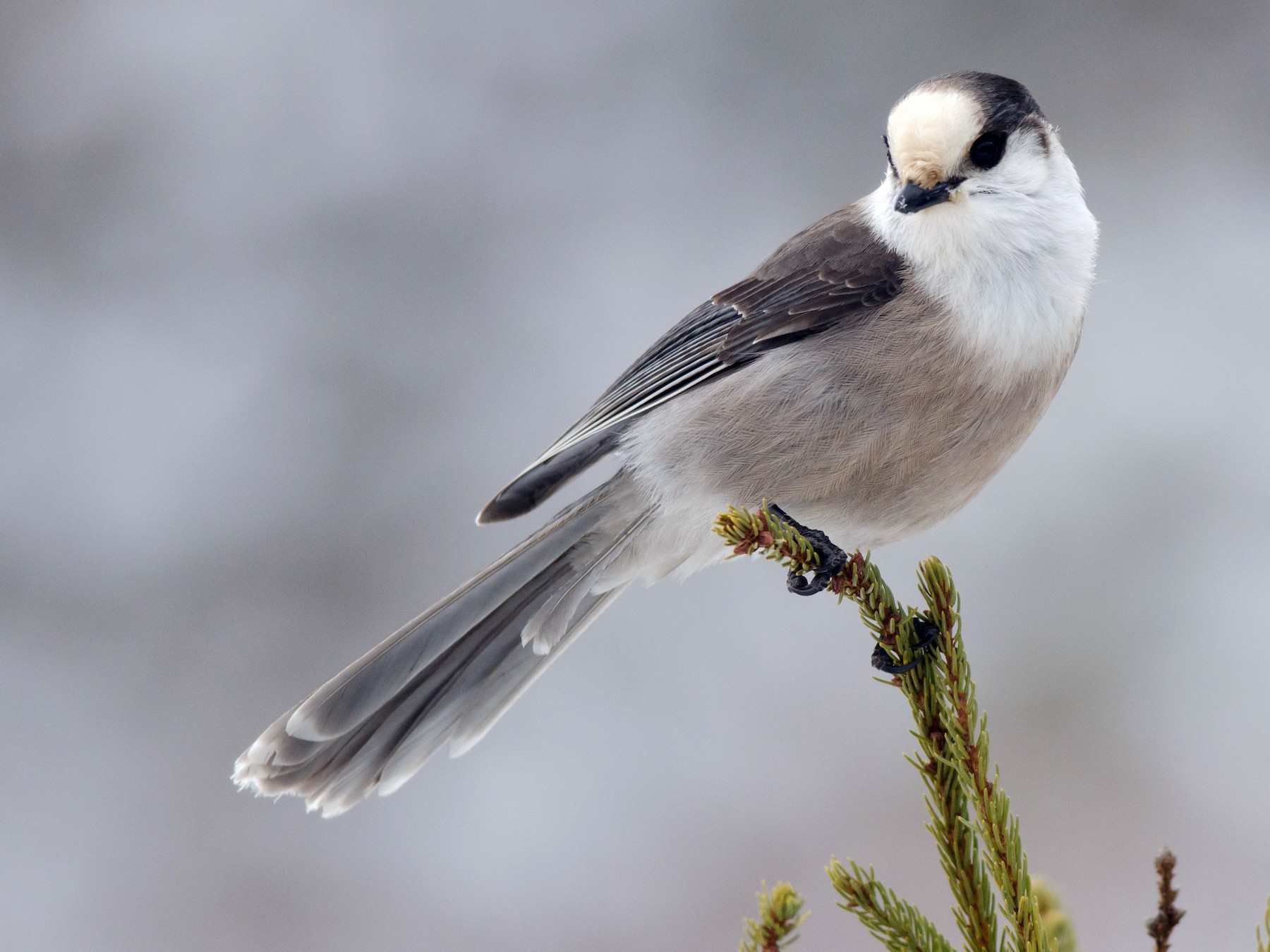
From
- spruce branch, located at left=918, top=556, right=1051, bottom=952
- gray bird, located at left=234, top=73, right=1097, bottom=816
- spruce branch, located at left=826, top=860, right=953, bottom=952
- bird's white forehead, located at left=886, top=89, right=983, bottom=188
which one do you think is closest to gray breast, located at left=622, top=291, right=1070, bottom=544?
gray bird, located at left=234, top=73, right=1097, bottom=816

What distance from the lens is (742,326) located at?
2416 millimetres

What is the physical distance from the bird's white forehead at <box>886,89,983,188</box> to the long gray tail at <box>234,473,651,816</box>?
0.90 m

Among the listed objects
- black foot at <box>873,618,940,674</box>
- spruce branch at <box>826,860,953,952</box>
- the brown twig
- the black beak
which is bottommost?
the brown twig

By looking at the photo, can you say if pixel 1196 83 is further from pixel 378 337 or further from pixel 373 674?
pixel 373 674

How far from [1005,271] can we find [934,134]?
0.98ft

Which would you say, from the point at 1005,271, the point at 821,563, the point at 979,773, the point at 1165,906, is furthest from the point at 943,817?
the point at 1005,271

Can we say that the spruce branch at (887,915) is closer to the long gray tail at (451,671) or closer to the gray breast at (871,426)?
the gray breast at (871,426)

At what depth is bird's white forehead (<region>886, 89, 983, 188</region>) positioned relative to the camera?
204cm

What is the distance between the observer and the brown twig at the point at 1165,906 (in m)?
1.27

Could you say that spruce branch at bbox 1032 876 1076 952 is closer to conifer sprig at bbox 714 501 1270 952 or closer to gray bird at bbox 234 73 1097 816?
conifer sprig at bbox 714 501 1270 952

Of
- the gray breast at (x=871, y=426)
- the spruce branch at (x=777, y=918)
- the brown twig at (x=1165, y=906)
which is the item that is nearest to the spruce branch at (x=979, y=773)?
the brown twig at (x=1165, y=906)

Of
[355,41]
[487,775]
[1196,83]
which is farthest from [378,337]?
[1196,83]

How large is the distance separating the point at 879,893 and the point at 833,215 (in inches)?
64.6

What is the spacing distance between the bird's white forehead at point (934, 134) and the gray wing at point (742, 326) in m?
0.23
